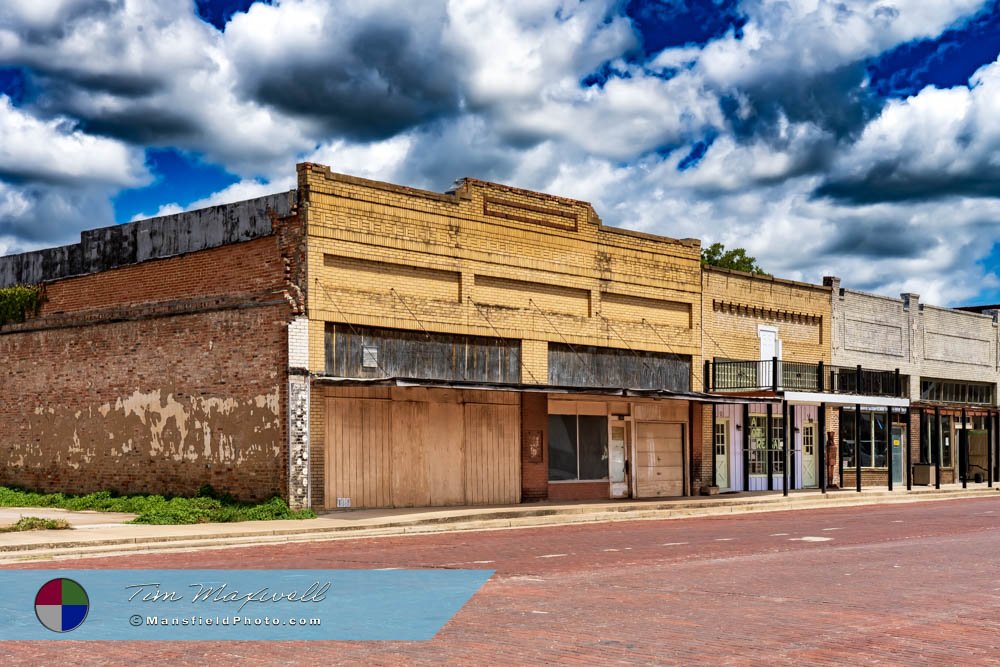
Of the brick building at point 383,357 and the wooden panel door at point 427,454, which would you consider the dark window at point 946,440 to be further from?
the wooden panel door at point 427,454

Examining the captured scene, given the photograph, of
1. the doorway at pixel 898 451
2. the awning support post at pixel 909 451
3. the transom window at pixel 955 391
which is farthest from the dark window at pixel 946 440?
the doorway at pixel 898 451

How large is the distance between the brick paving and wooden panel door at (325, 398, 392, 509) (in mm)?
4246

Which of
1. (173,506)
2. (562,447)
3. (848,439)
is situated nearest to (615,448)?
(562,447)

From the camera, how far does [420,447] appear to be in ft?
85.1

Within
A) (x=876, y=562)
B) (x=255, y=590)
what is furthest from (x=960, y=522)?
(x=255, y=590)

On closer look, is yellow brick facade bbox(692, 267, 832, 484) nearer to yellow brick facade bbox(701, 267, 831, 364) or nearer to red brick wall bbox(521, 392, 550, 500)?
yellow brick facade bbox(701, 267, 831, 364)

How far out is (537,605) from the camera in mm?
11117

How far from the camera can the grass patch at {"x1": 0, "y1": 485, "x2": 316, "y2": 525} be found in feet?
71.4

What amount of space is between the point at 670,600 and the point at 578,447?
60.2ft

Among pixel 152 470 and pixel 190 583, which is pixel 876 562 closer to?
pixel 190 583

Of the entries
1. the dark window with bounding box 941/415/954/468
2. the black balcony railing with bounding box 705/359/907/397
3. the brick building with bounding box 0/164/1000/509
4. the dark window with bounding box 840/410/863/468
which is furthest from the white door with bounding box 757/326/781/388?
the dark window with bounding box 941/415/954/468

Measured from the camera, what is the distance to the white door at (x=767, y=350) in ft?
114

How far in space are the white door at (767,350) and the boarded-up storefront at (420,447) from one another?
9.96 m

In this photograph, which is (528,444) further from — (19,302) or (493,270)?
(19,302)
